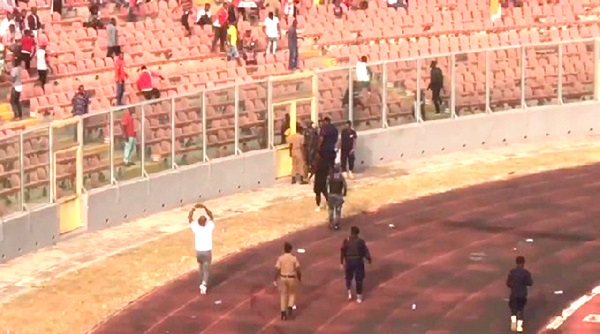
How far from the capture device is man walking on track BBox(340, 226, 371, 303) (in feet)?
109

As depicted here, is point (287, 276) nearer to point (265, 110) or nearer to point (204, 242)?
point (204, 242)

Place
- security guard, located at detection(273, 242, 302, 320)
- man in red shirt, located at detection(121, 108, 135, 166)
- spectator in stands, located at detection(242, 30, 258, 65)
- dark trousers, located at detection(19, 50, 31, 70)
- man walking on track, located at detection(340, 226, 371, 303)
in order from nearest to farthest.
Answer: security guard, located at detection(273, 242, 302, 320) < man walking on track, located at detection(340, 226, 371, 303) < man in red shirt, located at detection(121, 108, 135, 166) < dark trousers, located at detection(19, 50, 31, 70) < spectator in stands, located at detection(242, 30, 258, 65)

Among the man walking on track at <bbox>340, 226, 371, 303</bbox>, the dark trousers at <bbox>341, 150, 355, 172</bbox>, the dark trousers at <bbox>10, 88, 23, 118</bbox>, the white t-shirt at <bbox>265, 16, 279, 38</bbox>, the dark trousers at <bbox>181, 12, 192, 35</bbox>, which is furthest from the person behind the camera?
the white t-shirt at <bbox>265, 16, 279, 38</bbox>

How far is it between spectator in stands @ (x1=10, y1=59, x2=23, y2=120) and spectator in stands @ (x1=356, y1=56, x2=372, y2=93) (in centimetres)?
799

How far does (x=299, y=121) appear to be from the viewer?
1736 inches

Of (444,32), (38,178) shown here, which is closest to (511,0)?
(444,32)

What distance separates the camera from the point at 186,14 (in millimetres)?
48969

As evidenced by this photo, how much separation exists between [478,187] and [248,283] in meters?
9.97

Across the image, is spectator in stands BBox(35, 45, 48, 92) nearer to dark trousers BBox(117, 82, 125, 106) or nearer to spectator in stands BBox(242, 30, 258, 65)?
dark trousers BBox(117, 82, 125, 106)

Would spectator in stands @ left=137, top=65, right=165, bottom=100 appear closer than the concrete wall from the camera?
No

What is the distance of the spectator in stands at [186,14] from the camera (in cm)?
4903

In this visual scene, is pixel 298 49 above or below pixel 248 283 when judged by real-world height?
above

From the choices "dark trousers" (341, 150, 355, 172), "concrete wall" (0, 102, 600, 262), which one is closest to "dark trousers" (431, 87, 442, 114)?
"concrete wall" (0, 102, 600, 262)

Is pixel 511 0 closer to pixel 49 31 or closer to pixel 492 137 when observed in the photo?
pixel 492 137
